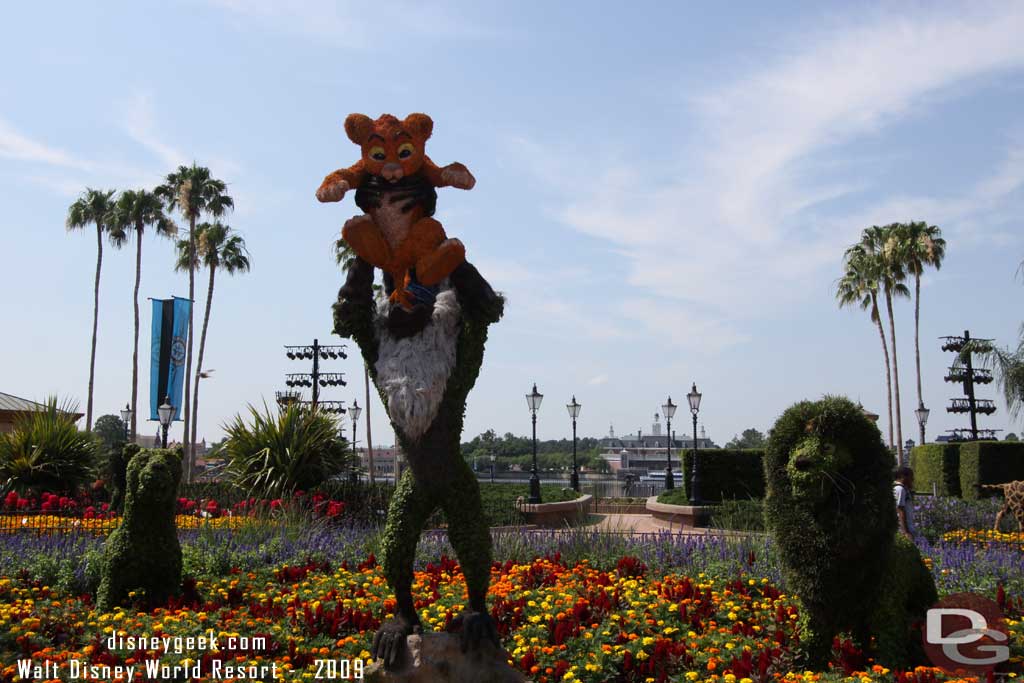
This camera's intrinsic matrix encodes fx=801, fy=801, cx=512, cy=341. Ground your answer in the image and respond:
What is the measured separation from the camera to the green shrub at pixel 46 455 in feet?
56.6

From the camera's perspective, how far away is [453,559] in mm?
8586

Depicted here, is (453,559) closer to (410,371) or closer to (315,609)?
(315,609)

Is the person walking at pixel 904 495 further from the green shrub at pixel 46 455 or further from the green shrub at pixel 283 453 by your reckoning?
the green shrub at pixel 46 455

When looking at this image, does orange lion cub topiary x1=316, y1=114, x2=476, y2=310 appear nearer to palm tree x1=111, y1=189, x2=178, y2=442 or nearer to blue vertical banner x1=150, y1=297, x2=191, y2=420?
blue vertical banner x1=150, y1=297, x2=191, y2=420

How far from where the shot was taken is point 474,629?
4383 mm

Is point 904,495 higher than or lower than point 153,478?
lower

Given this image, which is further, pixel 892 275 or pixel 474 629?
pixel 892 275

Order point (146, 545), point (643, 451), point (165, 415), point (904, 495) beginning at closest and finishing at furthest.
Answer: point (146, 545)
point (904, 495)
point (165, 415)
point (643, 451)

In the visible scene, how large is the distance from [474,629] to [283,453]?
11.5 meters

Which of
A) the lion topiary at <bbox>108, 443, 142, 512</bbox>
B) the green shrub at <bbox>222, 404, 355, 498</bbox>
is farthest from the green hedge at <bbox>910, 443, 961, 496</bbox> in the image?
the lion topiary at <bbox>108, 443, 142, 512</bbox>

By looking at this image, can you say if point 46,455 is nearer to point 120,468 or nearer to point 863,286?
point 120,468

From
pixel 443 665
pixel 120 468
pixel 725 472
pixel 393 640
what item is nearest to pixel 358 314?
pixel 393 640

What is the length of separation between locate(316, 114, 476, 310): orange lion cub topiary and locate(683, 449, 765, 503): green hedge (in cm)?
1826

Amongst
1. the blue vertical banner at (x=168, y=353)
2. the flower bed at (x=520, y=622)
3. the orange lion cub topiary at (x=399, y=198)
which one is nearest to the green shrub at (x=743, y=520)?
the flower bed at (x=520, y=622)
